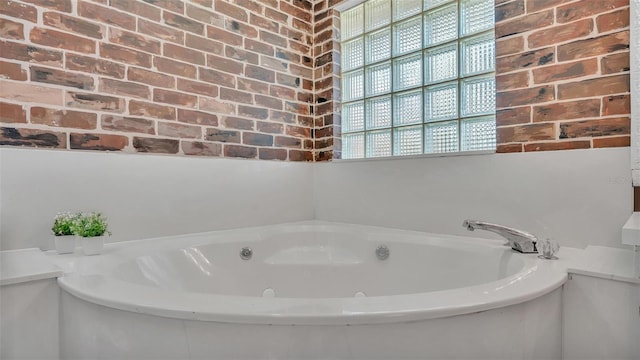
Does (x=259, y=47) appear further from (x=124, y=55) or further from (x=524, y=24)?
(x=524, y=24)

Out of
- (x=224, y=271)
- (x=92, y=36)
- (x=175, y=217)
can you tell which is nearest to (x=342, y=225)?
(x=224, y=271)

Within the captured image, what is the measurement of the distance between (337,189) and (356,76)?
2.44 ft

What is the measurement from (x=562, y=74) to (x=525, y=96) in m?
0.15

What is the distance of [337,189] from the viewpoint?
2.23 metres

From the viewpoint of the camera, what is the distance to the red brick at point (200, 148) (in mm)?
1791

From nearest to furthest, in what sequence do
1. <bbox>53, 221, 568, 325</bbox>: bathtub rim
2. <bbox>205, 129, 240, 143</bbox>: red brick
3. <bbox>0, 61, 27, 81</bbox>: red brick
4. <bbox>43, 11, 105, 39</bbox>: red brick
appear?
<bbox>53, 221, 568, 325</bbox>: bathtub rim → <bbox>0, 61, 27, 81</bbox>: red brick → <bbox>43, 11, 105, 39</bbox>: red brick → <bbox>205, 129, 240, 143</bbox>: red brick

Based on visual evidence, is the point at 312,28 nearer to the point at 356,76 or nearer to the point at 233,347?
the point at 356,76

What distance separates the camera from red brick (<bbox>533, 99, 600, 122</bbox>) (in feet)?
4.46

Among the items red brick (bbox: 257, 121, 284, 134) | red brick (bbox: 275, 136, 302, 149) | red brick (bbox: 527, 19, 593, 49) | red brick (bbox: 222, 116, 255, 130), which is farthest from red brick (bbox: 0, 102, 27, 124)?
red brick (bbox: 527, 19, 593, 49)

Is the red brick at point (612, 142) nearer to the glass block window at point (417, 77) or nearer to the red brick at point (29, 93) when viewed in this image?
the glass block window at point (417, 77)

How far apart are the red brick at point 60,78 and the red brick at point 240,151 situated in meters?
0.69

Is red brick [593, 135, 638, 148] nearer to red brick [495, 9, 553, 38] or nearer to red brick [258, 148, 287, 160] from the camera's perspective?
red brick [495, 9, 553, 38]

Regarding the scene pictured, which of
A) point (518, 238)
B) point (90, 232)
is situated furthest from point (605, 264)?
point (90, 232)

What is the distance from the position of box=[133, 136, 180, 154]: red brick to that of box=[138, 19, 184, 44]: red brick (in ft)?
1.64
